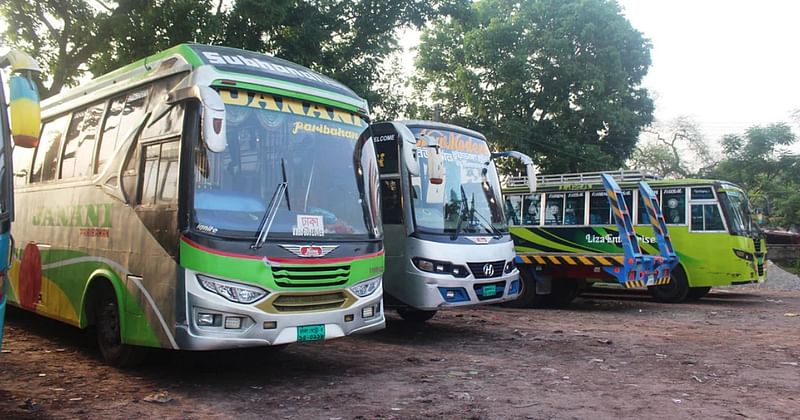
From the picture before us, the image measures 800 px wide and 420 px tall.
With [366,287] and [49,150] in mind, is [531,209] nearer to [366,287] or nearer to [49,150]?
[366,287]

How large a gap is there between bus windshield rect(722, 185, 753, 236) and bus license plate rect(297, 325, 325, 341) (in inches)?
428

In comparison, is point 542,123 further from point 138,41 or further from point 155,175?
point 155,175

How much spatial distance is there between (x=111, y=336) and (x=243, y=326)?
186 centimetres

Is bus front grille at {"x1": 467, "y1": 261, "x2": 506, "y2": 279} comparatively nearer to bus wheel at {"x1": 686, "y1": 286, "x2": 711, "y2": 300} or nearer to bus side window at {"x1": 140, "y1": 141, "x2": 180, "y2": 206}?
bus side window at {"x1": 140, "y1": 141, "x2": 180, "y2": 206}

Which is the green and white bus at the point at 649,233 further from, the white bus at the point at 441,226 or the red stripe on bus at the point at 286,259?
the red stripe on bus at the point at 286,259

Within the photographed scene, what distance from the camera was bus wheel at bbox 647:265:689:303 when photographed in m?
14.2

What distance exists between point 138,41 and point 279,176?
8020 mm

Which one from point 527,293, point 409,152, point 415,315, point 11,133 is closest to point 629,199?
point 527,293

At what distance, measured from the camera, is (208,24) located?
→ 485 inches

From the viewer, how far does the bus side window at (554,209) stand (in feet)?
48.4

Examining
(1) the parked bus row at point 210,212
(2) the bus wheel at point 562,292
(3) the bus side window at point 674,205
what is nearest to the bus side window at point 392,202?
(1) the parked bus row at point 210,212

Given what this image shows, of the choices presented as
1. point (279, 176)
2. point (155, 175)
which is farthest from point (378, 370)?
point (155, 175)

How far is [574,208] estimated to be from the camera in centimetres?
1464

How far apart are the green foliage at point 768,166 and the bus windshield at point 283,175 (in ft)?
104
